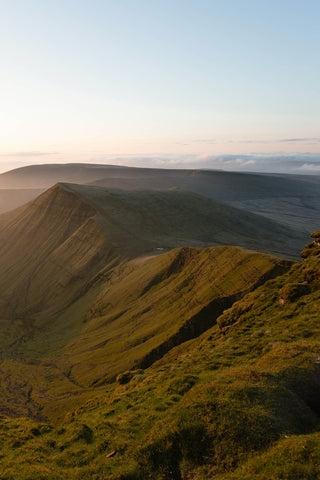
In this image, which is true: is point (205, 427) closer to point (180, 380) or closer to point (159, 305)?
point (180, 380)

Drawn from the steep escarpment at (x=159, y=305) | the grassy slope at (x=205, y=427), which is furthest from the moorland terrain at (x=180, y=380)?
the steep escarpment at (x=159, y=305)

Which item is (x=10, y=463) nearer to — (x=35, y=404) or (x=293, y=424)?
(x=293, y=424)

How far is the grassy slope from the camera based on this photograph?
29.0m

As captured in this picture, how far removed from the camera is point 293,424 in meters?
31.7

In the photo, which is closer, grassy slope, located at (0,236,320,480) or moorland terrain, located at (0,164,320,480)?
grassy slope, located at (0,236,320,480)

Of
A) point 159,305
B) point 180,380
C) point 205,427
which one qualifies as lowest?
point 159,305

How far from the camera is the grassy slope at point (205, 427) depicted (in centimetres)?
2897

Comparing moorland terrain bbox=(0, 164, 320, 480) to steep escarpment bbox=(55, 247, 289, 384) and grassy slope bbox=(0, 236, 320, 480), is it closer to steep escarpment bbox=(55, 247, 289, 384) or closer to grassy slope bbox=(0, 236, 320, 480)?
grassy slope bbox=(0, 236, 320, 480)

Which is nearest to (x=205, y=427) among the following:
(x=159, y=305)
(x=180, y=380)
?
(x=180, y=380)

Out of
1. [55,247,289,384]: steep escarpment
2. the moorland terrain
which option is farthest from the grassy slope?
[55,247,289,384]: steep escarpment

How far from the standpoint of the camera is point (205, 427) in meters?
31.3

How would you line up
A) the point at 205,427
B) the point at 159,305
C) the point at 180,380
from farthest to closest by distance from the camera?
1. the point at 159,305
2. the point at 180,380
3. the point at 205,427

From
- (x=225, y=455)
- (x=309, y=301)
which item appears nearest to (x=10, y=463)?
(x=225, y=455)

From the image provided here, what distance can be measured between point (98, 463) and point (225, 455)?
8.93 m
